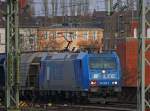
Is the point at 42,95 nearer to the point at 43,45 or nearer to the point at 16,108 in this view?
the point at 16,108

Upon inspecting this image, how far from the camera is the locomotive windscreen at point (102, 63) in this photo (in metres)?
30.5

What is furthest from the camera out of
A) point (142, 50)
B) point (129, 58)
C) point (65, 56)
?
point (129, 58)

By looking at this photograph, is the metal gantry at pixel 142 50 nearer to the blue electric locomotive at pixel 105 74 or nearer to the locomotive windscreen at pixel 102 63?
the blue electric locomotive at pixel 105 74

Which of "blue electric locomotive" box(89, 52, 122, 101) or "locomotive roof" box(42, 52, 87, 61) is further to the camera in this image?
"locomotive roof" box(42, 52, 87, 61)

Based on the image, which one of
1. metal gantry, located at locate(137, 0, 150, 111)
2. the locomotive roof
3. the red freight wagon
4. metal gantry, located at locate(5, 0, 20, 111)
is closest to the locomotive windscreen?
the locomotive roof

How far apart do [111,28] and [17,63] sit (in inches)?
1238

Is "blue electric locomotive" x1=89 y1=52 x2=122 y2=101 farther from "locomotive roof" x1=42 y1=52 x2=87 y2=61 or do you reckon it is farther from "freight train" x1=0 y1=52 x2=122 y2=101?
"locomotive roof" x1=42 y1=52 x2=87 y2=61

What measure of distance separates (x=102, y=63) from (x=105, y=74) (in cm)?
63

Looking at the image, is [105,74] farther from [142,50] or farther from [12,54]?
[142,50]

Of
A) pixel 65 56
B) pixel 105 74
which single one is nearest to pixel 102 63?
pixel 105 74

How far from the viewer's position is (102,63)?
30609mm

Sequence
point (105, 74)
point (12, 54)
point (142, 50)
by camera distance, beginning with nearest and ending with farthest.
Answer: point (142, 50) → point (12, 54) → point (105, 74)

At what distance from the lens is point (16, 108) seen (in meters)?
20.9

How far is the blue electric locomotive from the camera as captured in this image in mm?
30109
